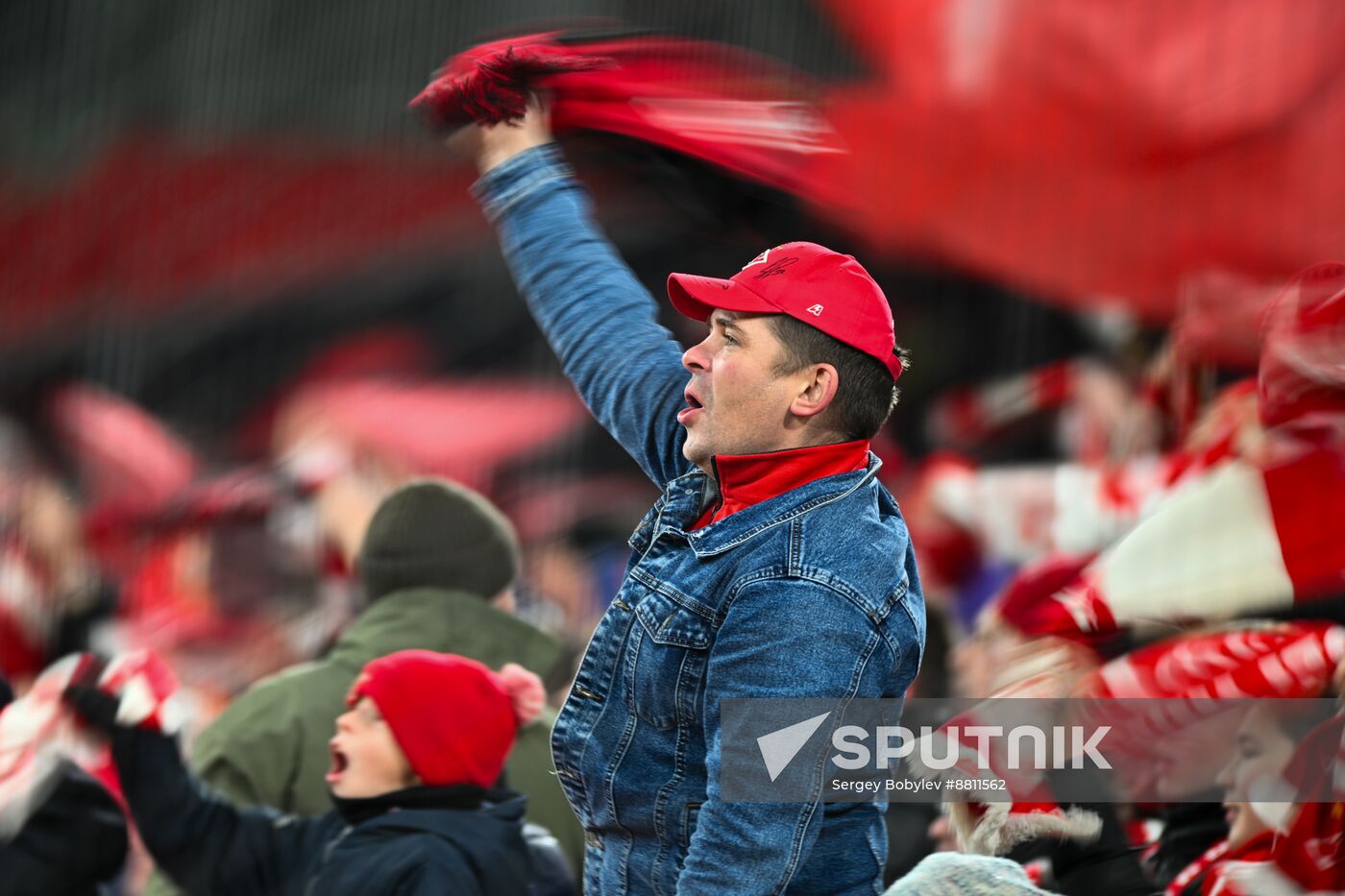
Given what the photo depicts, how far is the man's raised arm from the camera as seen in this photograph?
1.87 metres

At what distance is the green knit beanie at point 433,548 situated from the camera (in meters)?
2.64

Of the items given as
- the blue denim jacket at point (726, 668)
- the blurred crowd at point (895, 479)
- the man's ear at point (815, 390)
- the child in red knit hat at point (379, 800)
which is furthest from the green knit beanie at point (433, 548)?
the man's ear at point (815, 390)

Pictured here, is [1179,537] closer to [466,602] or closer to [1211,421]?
[1211,421]

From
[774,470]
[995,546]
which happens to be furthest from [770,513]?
[995,546]

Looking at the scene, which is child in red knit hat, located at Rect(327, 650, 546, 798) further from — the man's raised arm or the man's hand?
the man's hand

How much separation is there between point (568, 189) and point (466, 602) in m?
0.87

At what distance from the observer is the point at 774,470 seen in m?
1.66

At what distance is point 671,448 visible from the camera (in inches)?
72.7

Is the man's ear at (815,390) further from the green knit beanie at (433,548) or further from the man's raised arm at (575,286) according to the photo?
the green knit beanie at (433,548)

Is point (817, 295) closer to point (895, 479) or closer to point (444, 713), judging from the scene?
point (444, 713)

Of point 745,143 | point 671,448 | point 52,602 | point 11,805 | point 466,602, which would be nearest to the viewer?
point 671,448

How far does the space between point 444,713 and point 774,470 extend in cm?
74

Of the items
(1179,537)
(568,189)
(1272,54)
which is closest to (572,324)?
(568,189)

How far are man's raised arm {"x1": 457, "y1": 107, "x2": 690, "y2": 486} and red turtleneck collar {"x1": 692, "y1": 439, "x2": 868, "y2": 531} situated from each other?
0.19m
